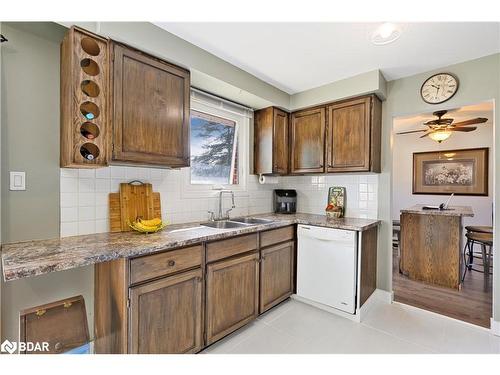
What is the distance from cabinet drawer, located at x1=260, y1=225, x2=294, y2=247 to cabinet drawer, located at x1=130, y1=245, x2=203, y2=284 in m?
0.73

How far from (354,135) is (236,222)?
5.13 feet

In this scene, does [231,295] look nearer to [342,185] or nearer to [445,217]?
[342,185]

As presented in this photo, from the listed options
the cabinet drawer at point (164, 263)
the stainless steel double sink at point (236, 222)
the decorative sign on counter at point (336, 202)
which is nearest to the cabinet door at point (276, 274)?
the stainless steel double sink at point (236, 222)

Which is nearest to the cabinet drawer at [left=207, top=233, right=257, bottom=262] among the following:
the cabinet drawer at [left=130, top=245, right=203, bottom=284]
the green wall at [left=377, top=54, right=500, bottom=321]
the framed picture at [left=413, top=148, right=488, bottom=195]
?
the cabinet drawer at [left=130, top=245, right=203, bottom=284]

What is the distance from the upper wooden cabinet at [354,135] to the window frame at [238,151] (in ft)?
3.26

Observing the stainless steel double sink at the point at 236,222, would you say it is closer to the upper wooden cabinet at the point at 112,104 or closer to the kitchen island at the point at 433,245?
the upper wooden cabinet at the point at 112,104

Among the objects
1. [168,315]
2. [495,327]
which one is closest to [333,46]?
[168,315]

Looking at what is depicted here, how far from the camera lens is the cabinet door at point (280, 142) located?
2989 mm

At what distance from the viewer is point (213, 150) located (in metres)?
2.76

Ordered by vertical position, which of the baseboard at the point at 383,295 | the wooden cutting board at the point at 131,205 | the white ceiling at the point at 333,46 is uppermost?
the white ceiling at the point at 333,46

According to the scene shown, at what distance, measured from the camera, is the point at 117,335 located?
4.73 feet

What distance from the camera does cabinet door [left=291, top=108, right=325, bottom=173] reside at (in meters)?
2.87

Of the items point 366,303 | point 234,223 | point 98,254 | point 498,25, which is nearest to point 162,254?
point 98,254
